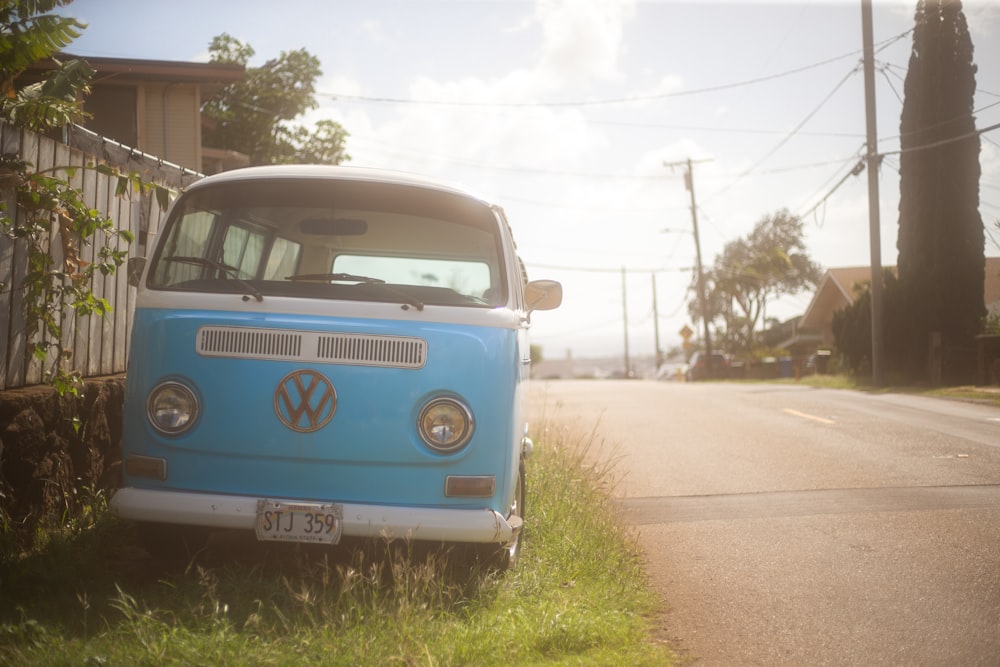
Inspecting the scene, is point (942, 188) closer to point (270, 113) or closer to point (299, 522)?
point (270, 113)

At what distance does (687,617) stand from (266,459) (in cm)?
230

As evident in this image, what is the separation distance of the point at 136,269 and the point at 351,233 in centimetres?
118

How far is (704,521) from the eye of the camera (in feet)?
22.4

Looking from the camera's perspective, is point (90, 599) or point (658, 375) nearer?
point (90, 599)

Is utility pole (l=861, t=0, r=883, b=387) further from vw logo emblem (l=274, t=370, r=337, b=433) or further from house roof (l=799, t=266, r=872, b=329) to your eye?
vw logo emblem (l=274, t=370, r=337, b=433)

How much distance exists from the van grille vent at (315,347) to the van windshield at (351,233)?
42 centimetres

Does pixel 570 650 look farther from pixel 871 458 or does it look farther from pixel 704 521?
pixel 871 458

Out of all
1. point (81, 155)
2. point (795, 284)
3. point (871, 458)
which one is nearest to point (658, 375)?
point (795, 284)

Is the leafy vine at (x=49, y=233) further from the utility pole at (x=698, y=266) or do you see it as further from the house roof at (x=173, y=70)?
the utility pole at (x=698, y=266)

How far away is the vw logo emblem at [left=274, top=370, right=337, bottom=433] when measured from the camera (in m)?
4.23

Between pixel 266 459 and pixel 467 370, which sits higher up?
pixel 467 370

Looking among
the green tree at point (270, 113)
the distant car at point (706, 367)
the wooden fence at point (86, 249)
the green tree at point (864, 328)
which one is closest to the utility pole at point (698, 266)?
the distant car at point (706, 367)

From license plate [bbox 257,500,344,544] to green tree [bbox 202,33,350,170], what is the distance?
1901cm

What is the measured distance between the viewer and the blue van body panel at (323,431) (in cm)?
422
